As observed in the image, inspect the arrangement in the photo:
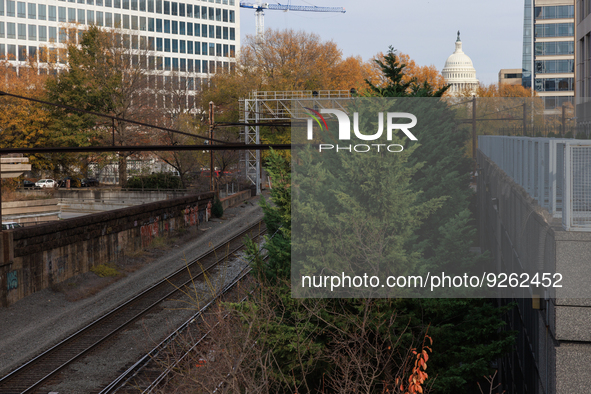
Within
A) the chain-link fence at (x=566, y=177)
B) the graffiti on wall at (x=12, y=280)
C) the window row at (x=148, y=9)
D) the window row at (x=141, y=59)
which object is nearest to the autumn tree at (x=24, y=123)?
the window row at (x=141, y=59)

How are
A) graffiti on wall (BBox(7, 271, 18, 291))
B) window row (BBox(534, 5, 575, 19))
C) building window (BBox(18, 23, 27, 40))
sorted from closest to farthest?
graffiti on wall (BBox(7, 271, 18, 291)), window row (BBox(534, 5, 575, 19)), building window (BBox(18, 23, 27, 40))

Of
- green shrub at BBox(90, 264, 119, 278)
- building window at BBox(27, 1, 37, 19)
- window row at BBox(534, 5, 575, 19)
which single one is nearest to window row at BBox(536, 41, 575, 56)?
window row at BBox(534, 5, 575, 19)

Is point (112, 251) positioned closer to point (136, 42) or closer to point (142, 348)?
point (142, 348)

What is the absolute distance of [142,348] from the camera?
17.1 meters

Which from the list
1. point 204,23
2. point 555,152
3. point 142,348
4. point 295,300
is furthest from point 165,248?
point 204,23

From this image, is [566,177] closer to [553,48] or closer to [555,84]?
[553,48]

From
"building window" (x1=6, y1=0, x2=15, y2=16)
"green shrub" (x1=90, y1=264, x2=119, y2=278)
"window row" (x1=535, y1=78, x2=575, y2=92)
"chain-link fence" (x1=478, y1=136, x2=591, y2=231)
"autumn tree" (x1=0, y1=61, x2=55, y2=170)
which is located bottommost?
"green shrub" (x1=90, y1=264, x2=119, y2=278)

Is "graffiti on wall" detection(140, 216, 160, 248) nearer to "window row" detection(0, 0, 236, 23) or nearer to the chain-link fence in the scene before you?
the chain-link fence

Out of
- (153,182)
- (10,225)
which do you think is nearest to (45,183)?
(153,182)

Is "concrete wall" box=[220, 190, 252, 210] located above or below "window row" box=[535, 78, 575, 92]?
below

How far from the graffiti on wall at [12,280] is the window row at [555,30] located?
77873 mm

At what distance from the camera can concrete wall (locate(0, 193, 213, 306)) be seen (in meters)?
21.6

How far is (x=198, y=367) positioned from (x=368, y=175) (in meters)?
4.64

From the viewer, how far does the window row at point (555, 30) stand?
8125 cm
